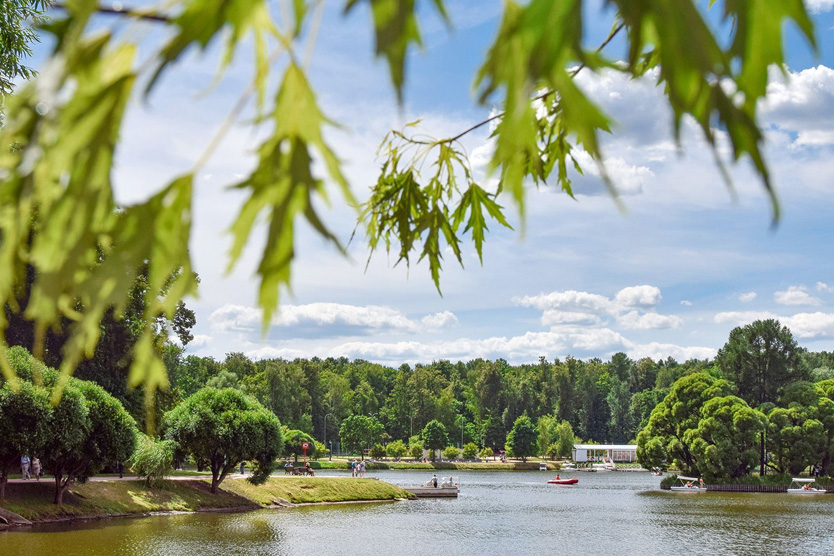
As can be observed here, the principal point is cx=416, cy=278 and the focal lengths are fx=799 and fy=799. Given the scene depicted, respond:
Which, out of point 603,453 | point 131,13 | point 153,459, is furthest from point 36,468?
point 603,453

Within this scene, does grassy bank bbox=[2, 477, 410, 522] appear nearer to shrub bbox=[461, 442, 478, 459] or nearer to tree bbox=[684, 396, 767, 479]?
tree bbox=[684, 396, 767, 479]

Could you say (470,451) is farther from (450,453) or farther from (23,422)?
(23,422)

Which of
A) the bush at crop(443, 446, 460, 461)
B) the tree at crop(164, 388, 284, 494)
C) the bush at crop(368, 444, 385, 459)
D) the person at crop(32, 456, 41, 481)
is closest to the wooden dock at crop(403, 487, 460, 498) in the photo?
the tree at crop(164, 388, 284, 494)

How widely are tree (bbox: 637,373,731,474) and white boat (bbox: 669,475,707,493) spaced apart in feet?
3.84

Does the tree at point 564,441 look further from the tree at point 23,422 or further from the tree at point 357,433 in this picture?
the tree at point 23,422

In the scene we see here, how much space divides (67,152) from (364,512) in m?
45.2

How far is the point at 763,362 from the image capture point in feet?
280

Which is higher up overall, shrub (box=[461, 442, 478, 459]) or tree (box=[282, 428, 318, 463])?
tree (box=[282, 428, 318, 463])

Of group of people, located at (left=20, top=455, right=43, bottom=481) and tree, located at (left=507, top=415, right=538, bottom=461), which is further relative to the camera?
tree, located at (left=507, top=415, right=538, bottom=461)

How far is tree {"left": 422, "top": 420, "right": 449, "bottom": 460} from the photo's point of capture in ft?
403

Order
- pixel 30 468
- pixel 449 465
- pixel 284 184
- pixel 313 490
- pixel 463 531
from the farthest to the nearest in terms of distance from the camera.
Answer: pixel 449 465
pixel 313 490
pixel 30 468
pixel 463 531
pixel 284 184

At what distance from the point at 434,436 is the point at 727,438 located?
6198 centimetres

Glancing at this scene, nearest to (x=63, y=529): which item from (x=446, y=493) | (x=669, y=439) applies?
(x=446, y=493)

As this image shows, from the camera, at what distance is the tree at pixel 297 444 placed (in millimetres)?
96512
